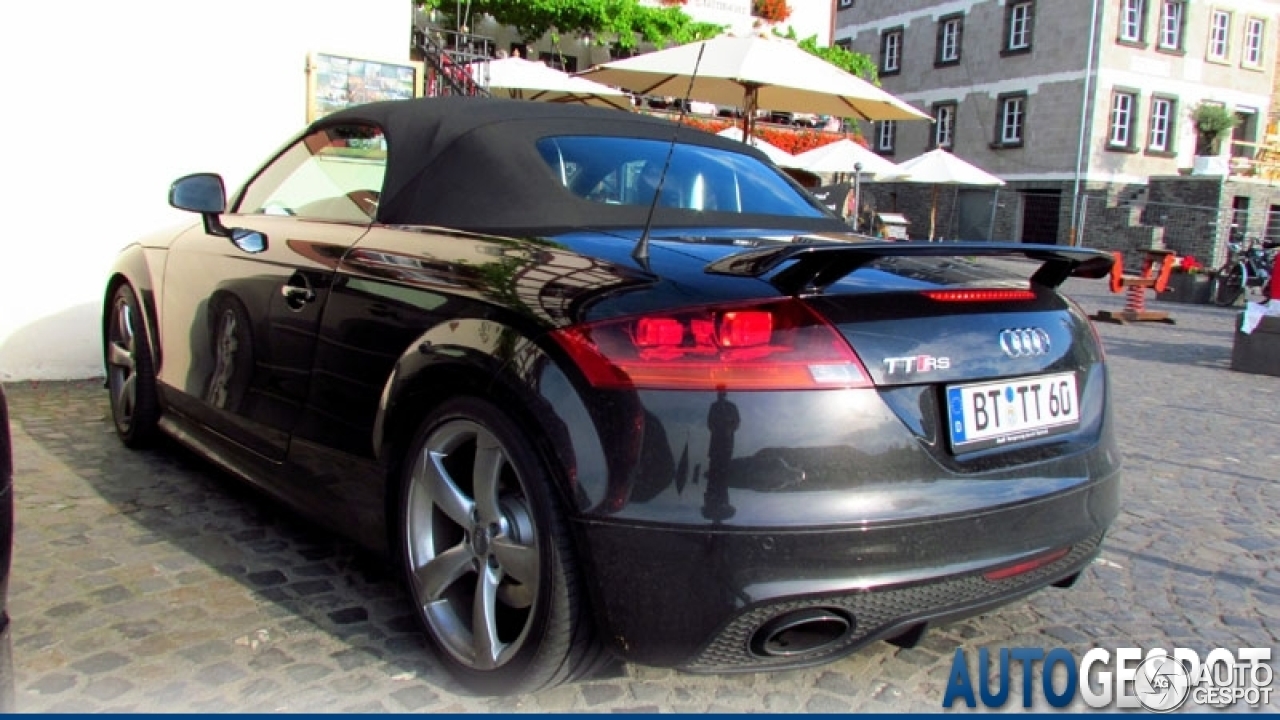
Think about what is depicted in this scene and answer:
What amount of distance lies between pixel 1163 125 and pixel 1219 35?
12.6 ft

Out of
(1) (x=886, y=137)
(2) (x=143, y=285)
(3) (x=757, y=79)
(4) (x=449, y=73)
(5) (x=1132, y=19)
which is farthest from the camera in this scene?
(1) (x=886, y=137)

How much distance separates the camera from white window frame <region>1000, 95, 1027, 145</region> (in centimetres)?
3184

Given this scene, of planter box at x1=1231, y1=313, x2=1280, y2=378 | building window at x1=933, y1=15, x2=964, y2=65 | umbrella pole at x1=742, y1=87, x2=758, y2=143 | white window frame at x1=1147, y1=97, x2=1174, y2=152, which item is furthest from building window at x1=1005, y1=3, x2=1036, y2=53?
umbrella pole at x1=742, y1=87, x2=758, y2=143

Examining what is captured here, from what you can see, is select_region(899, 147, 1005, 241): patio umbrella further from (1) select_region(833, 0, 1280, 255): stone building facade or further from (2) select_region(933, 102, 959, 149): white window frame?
(2) select_region(933, 102, 959, 149): white window frame

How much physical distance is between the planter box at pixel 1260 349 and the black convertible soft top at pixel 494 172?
7.64 metres

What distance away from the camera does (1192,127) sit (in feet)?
102

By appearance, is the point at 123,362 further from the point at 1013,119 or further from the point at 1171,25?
the point at 1171,25

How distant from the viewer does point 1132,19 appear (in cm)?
3000

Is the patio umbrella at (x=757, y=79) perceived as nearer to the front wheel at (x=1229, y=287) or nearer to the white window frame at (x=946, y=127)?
the front wheel at (x=1229, y=287)

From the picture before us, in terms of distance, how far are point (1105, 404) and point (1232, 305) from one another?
16945mm

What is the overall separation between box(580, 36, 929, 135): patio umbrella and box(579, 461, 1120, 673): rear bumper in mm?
6210

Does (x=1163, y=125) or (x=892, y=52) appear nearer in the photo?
(x=1163, y=125)

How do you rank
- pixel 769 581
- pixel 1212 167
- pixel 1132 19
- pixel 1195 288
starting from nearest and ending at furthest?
pixel 769 581
pixel 1195 288
pixel 1212 167
pixel 1132 19

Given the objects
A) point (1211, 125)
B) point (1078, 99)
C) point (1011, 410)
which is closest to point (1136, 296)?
point (1011, 410)
